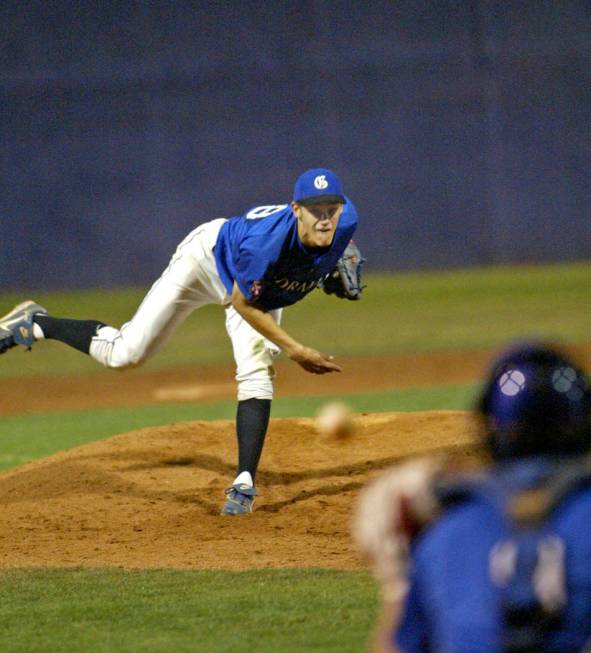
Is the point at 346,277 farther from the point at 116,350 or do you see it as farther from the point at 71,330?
the point at 71,330

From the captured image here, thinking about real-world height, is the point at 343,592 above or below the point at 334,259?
below

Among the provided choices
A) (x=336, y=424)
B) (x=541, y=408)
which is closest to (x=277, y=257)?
(x=336, y=424)

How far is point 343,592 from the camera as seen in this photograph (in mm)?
4555

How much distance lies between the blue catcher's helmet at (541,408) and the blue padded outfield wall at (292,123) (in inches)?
722

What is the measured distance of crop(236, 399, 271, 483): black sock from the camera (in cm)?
625

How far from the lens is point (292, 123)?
2047 cm

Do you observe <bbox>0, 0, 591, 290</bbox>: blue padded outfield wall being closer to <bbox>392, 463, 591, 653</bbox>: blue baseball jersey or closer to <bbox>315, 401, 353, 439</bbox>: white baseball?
<bbox>315, 401, 353, 439</bbox>: white baseball

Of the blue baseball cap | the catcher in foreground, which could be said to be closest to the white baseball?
the catcher in foreground

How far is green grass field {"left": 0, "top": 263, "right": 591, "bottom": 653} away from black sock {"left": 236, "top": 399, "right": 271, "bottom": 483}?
4.04 feet

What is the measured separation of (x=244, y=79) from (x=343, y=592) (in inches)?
662

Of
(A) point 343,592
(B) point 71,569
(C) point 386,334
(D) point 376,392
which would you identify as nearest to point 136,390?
(D) point 376,392

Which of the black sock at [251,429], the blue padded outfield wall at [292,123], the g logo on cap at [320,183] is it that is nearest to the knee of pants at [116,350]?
the black sock at [251,429]

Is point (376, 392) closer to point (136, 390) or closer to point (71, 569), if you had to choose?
point (136, 390)

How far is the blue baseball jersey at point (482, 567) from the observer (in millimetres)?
1650
